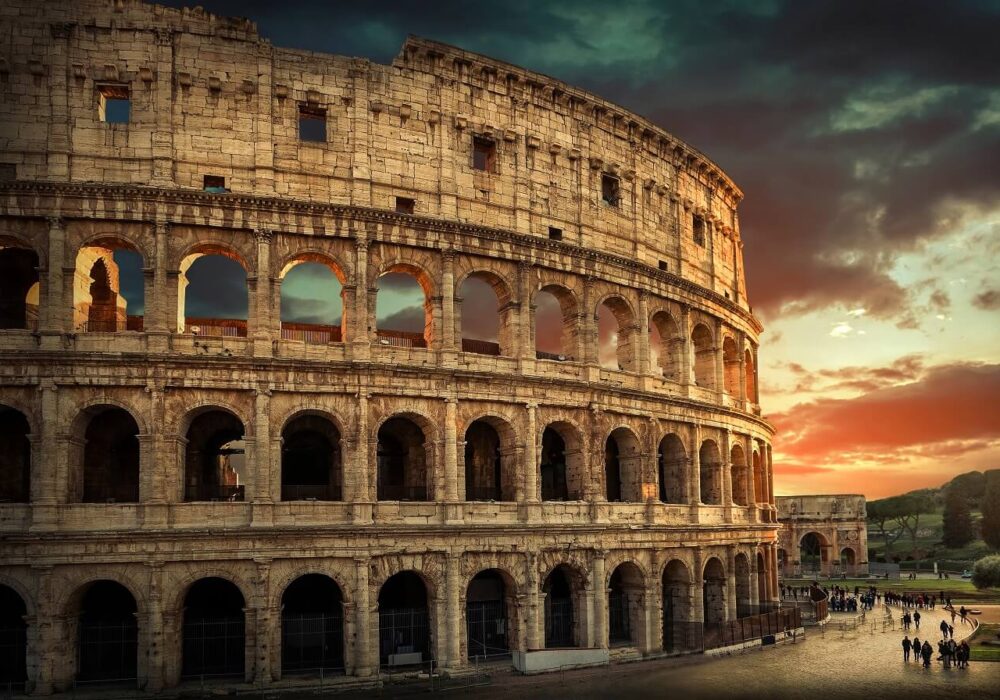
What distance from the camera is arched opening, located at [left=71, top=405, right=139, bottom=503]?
27.4 meters

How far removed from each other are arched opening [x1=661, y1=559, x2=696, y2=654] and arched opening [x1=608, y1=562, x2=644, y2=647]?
1710 mm

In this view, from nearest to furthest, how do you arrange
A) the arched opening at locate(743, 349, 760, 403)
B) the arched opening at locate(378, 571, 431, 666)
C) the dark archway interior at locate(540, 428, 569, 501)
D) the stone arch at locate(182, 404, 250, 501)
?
the arched opening at locate(378, 571, 431, 666)
the stone arch at locate(182, 404, 250, 501)
the dark archway interior at locate(540, 428, 569, 501)
the arched opening at locate(743, 349, 760, 403)

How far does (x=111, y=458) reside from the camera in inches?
1102

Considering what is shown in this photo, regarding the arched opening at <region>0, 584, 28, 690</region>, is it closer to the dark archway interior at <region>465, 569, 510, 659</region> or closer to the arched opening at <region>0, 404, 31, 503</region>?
the arched opening at <region>0, 404, 31, 503</region>

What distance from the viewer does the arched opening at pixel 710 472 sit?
37.5m

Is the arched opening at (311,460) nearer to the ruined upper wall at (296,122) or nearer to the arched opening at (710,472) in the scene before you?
the ruined upper wall at (296,122)

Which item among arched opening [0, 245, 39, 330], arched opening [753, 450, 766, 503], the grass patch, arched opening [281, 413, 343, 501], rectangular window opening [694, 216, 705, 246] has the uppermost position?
rectangular window opening [694, 216, 705, 246]

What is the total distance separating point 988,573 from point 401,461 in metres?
49.4

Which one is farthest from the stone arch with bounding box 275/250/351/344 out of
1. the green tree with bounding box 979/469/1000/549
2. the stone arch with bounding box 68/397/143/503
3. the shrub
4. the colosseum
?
the green tree with bounding box 979/469/1000/549

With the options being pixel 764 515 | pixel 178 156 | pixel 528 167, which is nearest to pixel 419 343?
pixel 528 167

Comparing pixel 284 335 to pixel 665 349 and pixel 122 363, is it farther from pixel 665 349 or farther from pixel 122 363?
pixel 665 349

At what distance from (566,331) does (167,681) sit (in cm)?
1738

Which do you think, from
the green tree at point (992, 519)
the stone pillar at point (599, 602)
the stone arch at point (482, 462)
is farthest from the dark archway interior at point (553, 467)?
the green tree at point (992, 519)

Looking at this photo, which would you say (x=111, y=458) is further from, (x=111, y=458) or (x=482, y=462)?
(x=482, y=462)
